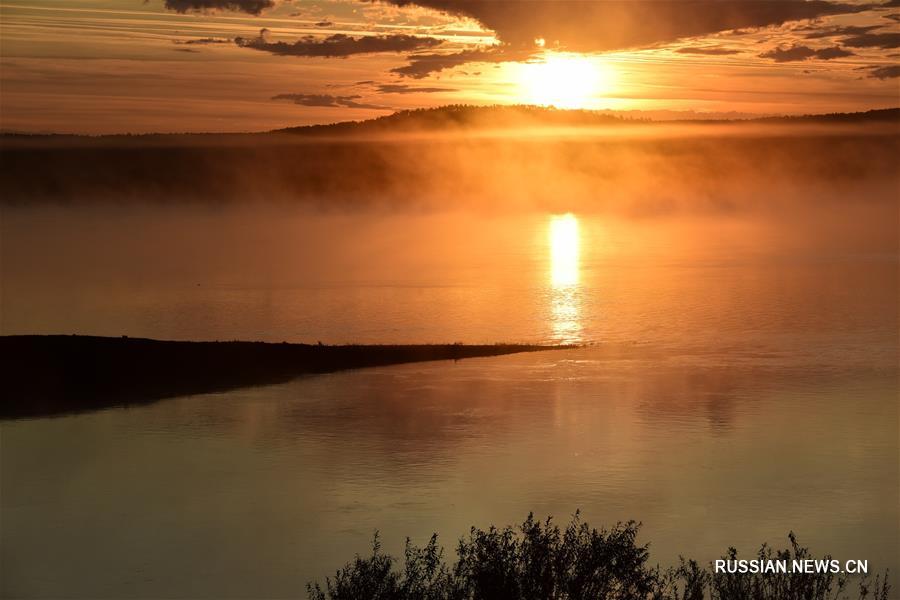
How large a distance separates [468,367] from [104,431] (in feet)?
27.4

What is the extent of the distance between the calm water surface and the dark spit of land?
71 cm

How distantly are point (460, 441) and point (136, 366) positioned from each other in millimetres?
7600

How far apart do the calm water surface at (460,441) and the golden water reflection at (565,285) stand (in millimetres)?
263

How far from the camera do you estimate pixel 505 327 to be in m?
36.4

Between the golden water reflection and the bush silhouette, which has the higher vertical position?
the golden water reflection

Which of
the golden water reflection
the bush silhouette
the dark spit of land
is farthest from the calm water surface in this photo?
the bush silhouette

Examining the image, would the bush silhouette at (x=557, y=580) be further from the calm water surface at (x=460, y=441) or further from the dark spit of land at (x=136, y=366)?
the dark spit of land at (x=136, y=366)

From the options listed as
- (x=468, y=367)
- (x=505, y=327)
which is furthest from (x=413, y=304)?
(x=468, y=367)

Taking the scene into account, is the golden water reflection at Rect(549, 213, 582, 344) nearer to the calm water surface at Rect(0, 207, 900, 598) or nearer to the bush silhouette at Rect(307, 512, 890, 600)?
the calm water surface at Rect(0, 207, 900, 598)

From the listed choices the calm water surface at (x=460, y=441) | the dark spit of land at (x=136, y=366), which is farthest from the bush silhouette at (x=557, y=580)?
→ the dark spit of land at (x=136, y=366)

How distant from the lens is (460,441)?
20.6 m

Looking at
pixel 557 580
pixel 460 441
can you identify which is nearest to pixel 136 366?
pixel 460 441

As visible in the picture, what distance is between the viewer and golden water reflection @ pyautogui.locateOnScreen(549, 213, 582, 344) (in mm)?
35469

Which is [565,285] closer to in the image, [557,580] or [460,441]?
[460,441]
